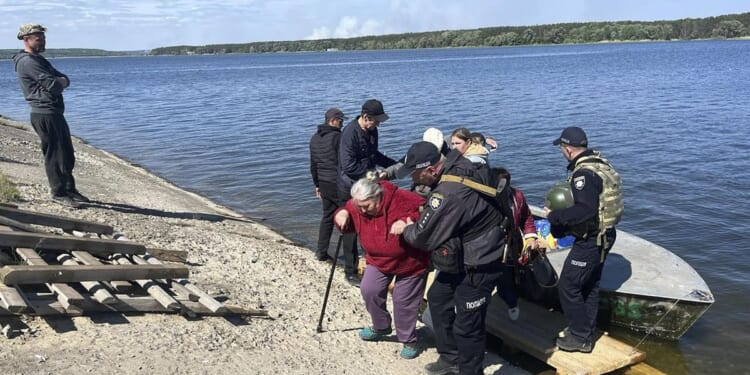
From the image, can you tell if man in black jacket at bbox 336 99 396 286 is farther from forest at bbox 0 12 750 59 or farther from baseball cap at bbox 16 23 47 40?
forest at bbox 0 12 750 59

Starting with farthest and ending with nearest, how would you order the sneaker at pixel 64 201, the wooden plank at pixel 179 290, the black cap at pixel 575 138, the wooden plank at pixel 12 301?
the sneaker at pixel 64 201
the wooden plank at pixel 179 290
the black cap at pixel 575 138
the wooden plank at pixel 12 301

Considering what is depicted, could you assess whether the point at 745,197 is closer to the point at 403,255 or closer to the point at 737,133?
the point at 737,133

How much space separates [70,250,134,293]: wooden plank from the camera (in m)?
5.66

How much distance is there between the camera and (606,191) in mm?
5004

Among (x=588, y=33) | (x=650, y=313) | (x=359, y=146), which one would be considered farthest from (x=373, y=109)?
(x=588, y=33)

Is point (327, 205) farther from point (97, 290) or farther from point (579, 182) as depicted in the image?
point (579, 182)

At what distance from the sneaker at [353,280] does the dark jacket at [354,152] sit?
1.29 m

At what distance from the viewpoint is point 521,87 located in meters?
39.3

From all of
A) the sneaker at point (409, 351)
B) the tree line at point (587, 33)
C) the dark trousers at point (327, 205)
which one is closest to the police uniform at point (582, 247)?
the sneaker at point (409, 351)

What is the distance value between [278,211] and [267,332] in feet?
24.4

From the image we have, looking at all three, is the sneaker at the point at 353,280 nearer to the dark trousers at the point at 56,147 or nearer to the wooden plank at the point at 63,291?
the wooden plank at the point at 63,291

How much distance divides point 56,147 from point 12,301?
168 inches

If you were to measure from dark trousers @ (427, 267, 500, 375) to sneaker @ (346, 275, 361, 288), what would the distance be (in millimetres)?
2694

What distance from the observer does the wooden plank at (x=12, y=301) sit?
4719 mm
